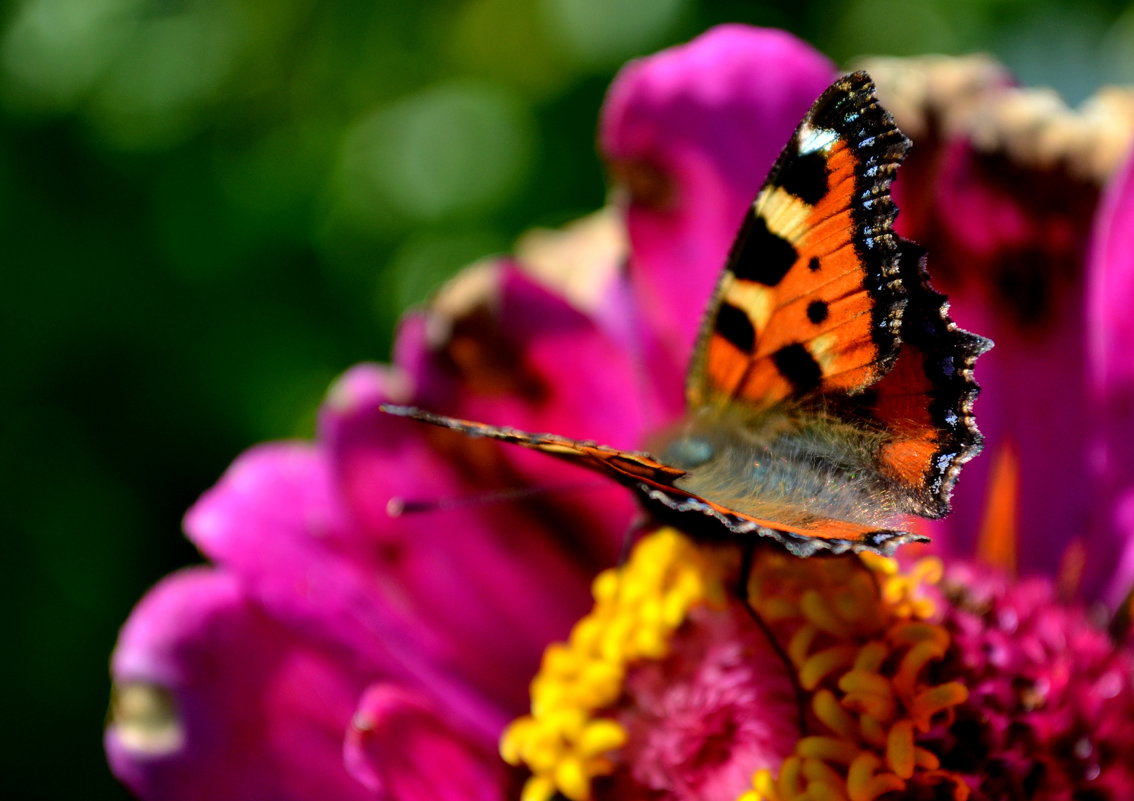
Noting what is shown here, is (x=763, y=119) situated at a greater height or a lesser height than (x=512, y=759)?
greater

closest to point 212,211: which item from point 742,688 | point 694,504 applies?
point 742,688

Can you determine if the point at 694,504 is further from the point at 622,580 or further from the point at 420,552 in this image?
the point at 420,552

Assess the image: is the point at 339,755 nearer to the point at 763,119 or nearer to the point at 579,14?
the point at 763,119

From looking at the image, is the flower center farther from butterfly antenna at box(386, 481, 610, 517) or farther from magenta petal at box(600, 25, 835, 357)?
magenta petal at box(600, 25, 835, 357)

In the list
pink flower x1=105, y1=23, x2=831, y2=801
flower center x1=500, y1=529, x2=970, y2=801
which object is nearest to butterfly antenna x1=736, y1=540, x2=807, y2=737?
flower center x1=500, y1=529, x2=970, y2=801

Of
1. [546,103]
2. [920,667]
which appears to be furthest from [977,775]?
[546,103]

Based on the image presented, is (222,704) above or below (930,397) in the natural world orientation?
below
